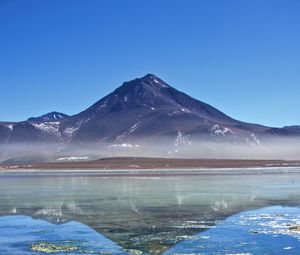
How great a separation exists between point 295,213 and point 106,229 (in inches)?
401

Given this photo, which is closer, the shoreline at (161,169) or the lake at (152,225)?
the lake at (152,225)

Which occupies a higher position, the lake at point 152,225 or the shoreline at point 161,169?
the shoreline at point 161,169

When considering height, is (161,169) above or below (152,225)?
above

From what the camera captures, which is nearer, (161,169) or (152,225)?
(152,225)

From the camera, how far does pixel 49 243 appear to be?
685 inches

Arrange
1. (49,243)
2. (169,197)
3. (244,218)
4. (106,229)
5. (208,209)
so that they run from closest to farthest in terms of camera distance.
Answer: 1. (49,243)
2. (106,229)
3. (244,218)
4. (208,209)
5. (169,197)

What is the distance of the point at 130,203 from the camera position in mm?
30406

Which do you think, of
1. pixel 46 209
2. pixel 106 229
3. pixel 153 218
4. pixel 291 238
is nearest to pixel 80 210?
pixel 46 209

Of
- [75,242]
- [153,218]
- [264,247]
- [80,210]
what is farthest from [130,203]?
[264,247]

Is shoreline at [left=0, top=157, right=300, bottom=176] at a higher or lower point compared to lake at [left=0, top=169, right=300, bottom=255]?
higher

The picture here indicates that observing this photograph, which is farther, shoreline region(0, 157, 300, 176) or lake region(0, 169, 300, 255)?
shoreline region(0, 157, 300, 176)

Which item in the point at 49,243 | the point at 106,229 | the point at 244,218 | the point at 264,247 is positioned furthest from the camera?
the point at 244,218

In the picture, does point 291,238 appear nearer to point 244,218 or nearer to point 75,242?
point 244,218

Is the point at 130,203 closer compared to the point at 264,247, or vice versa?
the point at 264,247
